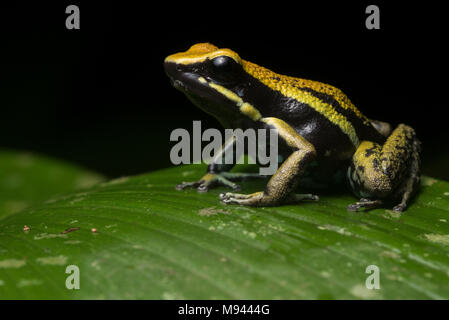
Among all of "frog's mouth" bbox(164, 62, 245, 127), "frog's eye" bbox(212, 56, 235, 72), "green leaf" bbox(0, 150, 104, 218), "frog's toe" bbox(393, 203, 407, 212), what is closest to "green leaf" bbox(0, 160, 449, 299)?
"frog's toe" bbox(393, 203, 407, 212)

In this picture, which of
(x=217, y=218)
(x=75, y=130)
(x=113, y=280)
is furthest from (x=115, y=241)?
(x=75, y=130)

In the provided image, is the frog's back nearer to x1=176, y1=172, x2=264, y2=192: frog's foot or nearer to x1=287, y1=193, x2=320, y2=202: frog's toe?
x1=287, y1=193, x2=320, y2=202: frog's toe

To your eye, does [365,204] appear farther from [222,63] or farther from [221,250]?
[222,63]

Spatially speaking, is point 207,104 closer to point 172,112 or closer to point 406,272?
point 406,272

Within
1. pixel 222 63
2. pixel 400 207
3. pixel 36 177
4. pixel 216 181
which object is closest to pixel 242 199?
pixel 216 181

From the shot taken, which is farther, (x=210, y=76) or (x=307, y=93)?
(x=307, y=93)
